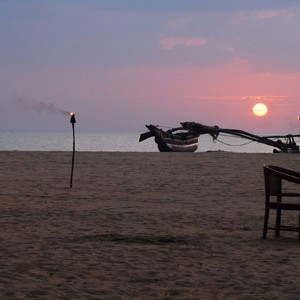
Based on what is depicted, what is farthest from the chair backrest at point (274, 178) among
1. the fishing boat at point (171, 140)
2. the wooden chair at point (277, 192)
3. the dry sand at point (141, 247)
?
the fishing boat at point (171, 140)

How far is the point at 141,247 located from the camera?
8039 millimetres

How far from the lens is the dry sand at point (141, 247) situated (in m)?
5.98

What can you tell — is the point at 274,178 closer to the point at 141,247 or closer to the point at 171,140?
the point at 141,247

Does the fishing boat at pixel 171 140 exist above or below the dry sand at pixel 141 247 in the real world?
above

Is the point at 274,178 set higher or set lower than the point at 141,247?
higher

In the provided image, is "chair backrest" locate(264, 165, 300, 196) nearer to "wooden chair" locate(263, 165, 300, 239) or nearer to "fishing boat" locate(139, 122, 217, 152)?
"wooden chair" locate(263, 165, 300, 239)

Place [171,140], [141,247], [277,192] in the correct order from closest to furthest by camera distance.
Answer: [141,247] < [277,192] < [171,140]

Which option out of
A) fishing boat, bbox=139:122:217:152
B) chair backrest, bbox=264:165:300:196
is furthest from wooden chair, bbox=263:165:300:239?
fishing boat, bbox=139:122:217:152

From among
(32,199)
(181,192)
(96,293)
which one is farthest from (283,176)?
(181,192)

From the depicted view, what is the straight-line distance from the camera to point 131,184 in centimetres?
1850

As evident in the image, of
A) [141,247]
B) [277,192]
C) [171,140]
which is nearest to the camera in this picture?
[141,247]

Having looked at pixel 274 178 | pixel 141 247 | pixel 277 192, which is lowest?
pixel 141 247

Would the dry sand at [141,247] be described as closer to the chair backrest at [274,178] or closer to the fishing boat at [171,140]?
the chair backrest at [274,178]

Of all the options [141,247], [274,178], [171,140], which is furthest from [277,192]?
[171,140]
